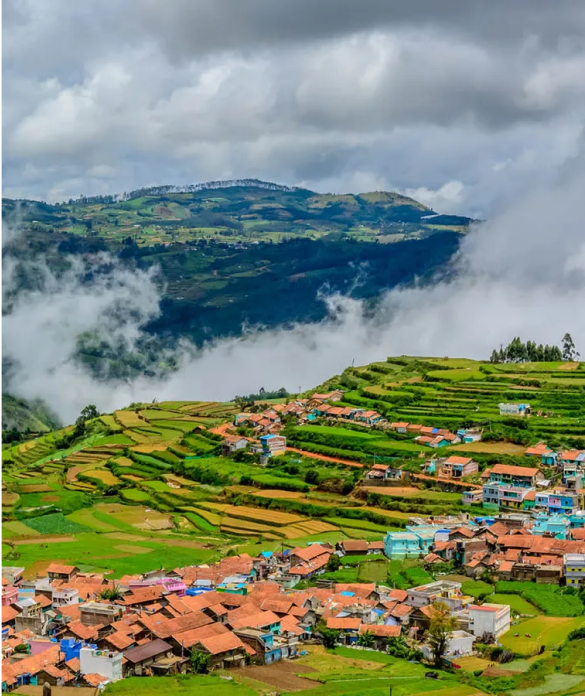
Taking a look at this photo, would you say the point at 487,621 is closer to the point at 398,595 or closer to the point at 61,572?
the point at 398,595

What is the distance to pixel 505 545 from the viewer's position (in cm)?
2391

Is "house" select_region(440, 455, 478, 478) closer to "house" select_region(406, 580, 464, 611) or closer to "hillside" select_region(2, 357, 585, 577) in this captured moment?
"hillside" select_region(2, 357, 585, 577)

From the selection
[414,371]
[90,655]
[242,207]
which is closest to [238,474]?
[414,371]

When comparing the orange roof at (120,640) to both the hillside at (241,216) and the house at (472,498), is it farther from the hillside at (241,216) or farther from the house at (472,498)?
the hillside at (241,216)

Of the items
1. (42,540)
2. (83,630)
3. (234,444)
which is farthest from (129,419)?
(83,630)

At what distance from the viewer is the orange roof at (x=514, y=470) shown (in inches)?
1171

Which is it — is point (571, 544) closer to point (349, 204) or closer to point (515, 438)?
point (515, 438)

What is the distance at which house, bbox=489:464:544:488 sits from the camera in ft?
97.1

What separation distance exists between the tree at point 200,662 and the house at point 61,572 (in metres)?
7.09

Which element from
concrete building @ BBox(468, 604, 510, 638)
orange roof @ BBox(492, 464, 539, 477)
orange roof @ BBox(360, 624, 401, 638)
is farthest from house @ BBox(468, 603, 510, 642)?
orange roof @ BBox(492, 464, 539, 477)

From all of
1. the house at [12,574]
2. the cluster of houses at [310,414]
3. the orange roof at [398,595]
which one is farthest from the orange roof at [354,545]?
the cluster of houses at [310,414]

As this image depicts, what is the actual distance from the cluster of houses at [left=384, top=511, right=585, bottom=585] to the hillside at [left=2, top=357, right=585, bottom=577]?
2340 mm

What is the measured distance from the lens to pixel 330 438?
36750 mm

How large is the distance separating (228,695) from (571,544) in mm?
10469
